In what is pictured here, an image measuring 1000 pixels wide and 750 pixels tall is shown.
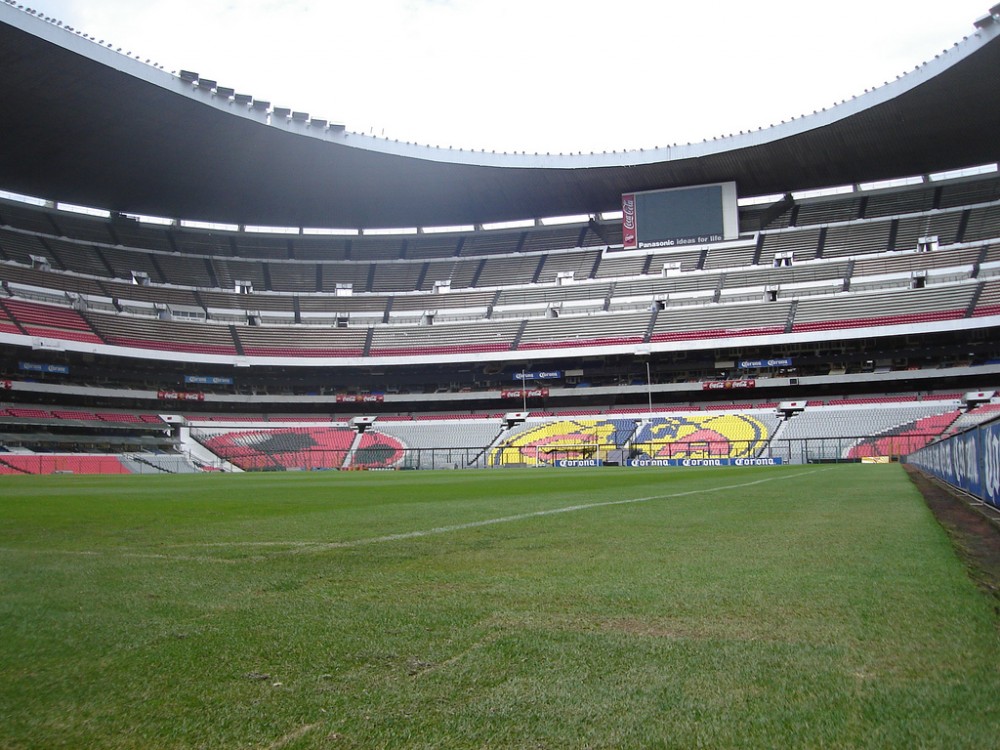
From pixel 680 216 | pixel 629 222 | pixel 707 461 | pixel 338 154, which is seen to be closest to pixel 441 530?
pixel 707 461

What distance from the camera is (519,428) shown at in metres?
46.4

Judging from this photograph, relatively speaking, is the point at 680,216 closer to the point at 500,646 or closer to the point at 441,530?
the point at 441,530

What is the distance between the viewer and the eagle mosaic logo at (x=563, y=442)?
40.2 m

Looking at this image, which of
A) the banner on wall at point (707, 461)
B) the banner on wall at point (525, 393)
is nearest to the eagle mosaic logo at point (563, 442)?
the banner on wall at point (707, 461)

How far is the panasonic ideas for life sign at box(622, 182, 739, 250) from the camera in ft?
155

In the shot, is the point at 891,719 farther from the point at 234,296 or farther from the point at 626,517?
the point at 234,296

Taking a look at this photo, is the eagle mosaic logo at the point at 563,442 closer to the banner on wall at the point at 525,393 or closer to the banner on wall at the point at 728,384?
the banner on wall at the point at 525,393

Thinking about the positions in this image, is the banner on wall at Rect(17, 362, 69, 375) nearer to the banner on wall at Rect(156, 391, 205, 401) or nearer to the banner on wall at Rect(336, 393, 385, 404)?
the banner on wall at Rect(156, 391, 205, 401)

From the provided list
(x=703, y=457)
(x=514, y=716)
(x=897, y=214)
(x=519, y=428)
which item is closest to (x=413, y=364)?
(x=519, y=428)

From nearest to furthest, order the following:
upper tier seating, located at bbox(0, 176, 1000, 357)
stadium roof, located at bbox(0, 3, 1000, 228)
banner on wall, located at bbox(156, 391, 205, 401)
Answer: stadium roof, located at bbox(0, 3, 1000, 228) → upper tier seating, located at bbox(0, 176, 1000, 357) → banner on wall, located at bbox(156, 391, 205, 401)

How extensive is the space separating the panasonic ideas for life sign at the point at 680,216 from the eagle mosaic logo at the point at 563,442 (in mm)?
12723

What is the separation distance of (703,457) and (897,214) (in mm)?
25181

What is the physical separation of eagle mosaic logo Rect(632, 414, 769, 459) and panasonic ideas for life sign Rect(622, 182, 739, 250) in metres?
12.2

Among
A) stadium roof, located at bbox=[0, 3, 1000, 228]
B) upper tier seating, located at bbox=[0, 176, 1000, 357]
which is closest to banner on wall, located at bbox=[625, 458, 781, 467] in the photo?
upper tier seating, located at bbox=[0, 176, 1000, 357]
